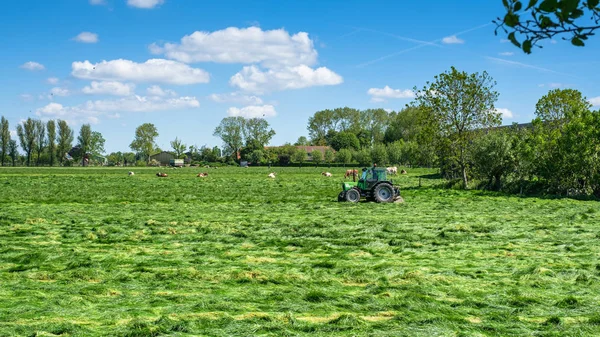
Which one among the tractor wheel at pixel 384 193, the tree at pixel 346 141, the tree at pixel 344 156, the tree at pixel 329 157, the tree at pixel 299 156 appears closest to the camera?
the tractor wheel at pixel 384 193

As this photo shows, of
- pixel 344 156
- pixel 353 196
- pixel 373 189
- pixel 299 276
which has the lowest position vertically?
pixel 299 276

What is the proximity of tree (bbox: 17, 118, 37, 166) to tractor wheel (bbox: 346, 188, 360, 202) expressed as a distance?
118 meters

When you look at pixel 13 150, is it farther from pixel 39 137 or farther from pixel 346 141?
pixel 346 141

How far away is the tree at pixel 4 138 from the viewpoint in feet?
399

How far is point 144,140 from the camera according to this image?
484 ft

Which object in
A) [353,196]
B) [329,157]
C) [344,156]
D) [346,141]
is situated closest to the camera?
[353,196]

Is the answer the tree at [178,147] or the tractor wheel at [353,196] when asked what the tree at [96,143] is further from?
the tractor wheel at [353,196]

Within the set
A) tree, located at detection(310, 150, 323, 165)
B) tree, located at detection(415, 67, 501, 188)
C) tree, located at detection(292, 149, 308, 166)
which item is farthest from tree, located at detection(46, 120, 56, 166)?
tree, located at detection(415, 67, 501, 188)

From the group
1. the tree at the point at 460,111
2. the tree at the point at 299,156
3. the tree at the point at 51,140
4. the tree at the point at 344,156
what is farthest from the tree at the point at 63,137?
the tree at the point at 460,111

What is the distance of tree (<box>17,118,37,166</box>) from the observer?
123 meters

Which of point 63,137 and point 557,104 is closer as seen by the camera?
point 557,104

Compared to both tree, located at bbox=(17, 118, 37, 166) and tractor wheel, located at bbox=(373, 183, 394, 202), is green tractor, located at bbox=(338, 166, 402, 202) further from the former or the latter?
tree, located at bbox=(17, 118, 37, 166)

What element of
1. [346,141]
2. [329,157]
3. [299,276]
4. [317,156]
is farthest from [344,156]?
[299,276]

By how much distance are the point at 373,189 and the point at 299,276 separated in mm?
15400
